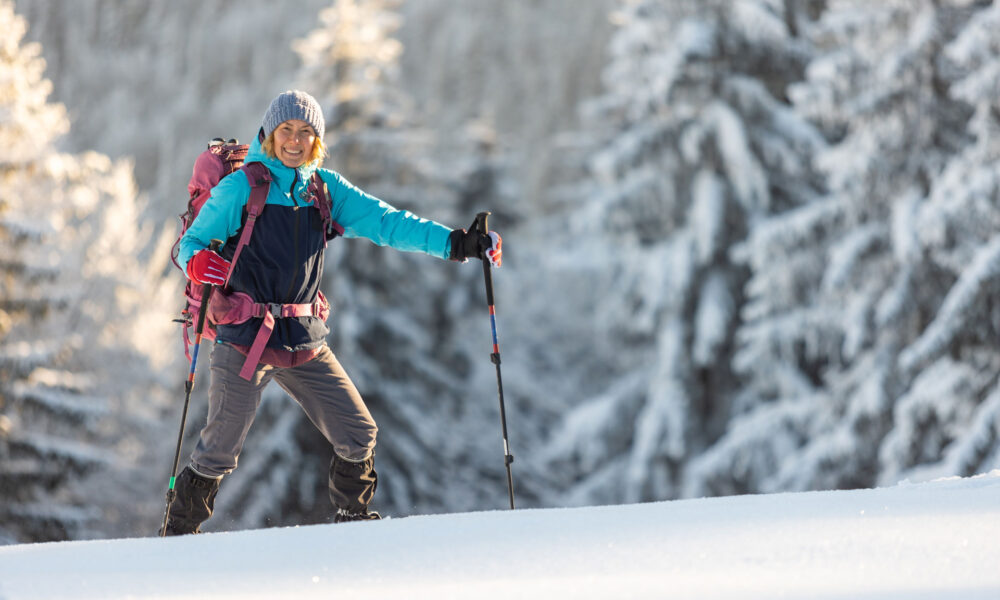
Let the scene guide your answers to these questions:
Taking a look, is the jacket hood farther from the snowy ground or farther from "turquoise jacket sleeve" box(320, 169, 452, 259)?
the snowy ground

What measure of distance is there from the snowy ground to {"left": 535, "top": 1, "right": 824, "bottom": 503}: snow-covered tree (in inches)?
637

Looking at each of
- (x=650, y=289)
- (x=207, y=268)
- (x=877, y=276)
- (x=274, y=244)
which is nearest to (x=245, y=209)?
(x=274, y=244)

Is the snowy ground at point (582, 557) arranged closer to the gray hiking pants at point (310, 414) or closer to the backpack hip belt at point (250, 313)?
the gray hiking pants at point (310, 414)

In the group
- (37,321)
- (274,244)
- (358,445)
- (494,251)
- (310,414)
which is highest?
(274,244)

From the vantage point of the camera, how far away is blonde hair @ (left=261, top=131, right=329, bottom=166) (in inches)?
206

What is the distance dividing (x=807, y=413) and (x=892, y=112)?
16.0ft

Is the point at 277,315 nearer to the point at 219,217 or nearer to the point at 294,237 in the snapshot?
the point at 294,237

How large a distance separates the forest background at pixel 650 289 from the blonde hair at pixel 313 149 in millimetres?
9885

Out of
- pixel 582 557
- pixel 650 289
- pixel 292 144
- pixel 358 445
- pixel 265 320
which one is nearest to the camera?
pixel 582 557

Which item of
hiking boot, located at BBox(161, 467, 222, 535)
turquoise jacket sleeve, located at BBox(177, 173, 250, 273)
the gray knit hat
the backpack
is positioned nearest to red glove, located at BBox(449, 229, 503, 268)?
the backpack

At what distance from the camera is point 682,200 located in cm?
2175

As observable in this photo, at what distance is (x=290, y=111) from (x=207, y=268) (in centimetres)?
84

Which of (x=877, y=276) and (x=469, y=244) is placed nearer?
(x=469, y=244)

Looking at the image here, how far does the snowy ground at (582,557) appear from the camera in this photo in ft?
11.3
